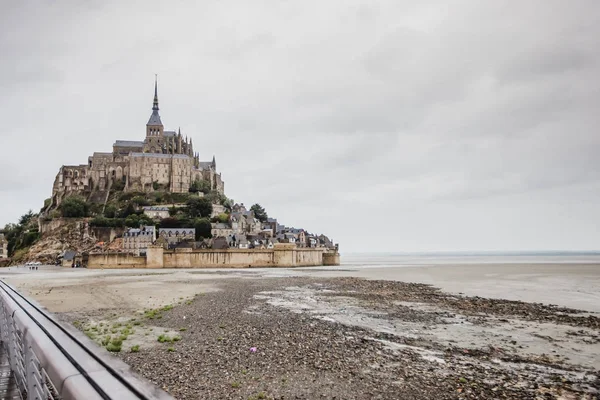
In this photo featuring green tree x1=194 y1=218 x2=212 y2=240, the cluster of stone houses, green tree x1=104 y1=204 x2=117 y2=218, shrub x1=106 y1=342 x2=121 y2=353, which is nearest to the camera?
shrub x1=106 y1=342 x2=121 y2=353

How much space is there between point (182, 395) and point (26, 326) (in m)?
4.55

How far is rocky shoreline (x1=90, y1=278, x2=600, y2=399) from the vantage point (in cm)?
741

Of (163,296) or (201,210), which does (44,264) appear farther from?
(163,296)

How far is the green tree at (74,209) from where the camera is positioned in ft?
273

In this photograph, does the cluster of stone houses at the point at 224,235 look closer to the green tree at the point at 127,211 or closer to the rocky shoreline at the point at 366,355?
the green tree at the point at 127,211

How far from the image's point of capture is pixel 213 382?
293 inches

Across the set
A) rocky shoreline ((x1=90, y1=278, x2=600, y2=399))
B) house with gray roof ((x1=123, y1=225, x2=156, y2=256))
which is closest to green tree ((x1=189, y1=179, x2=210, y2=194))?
house with gray roof ((x1=123, y1=225, x2=156, y2=256))

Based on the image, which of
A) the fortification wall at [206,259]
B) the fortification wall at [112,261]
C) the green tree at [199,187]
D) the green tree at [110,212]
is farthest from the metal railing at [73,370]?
the green tree at [199,187]

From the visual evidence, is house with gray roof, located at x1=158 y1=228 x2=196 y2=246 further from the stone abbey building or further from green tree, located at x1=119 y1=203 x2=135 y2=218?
the stone abbey building

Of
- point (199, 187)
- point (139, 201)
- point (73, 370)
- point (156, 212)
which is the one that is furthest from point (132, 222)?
point (73, 370)

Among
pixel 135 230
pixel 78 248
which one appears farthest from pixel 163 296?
pixel 78 248

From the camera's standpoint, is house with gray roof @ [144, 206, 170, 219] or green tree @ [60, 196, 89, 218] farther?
house with gray roof @ [144, 206, 170, 219]

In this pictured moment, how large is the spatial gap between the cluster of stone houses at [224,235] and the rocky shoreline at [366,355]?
176 feet

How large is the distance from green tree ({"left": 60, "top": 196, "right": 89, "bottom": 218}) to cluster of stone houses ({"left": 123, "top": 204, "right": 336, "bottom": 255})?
13167 millimetres
